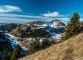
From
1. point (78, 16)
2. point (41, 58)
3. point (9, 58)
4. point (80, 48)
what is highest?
point (78, 16)

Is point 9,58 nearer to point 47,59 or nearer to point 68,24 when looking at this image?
point 68,24

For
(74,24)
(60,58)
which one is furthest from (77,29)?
(60,58)

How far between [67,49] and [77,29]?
4484 cm

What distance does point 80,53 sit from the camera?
74.3 ft

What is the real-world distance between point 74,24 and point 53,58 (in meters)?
48.2

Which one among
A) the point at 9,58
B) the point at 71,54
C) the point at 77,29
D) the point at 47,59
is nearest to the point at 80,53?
the point at 71,54

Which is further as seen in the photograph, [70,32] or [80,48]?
[70,32]

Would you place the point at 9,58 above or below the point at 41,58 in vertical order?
below

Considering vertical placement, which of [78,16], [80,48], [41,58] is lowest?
[41,58]

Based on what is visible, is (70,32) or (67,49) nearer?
(67,49)

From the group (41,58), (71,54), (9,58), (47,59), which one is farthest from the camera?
(9,58)

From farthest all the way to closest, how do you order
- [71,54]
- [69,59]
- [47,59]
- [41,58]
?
1. [41,58]
2. [47,59]
3. [71,54]
4. [69,59]

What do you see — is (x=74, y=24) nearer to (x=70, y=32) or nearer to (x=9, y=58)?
(x=70, y=32)

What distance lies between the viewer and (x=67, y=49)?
82.3ft
